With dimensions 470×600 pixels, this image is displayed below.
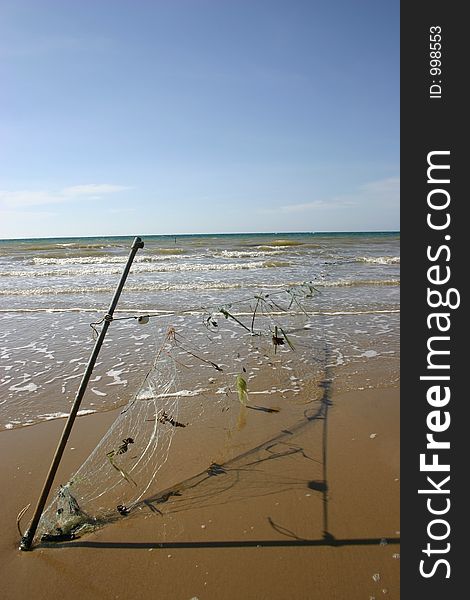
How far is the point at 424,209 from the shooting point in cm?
256

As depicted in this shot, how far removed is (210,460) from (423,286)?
2.57 metres

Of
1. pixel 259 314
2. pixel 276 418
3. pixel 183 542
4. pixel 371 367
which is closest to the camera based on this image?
pixel 183 542

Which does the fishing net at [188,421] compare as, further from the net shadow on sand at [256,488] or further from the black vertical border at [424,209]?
the black vertical border at [424,209]

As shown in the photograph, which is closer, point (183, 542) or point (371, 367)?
point (183, 542)

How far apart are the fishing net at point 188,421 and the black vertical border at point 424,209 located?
1991 millimetres

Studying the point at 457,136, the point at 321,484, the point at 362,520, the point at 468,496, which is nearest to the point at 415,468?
the point at 468,496

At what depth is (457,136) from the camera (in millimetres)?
2527

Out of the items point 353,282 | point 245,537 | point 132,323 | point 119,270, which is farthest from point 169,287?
point 245,537

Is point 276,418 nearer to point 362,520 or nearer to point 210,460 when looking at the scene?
point 210,460

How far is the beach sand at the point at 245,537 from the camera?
8.53ft

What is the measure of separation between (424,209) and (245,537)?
2.52 m

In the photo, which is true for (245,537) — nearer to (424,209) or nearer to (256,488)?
(256,488)

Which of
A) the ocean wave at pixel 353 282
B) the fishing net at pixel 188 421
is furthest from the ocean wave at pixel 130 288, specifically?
the fishing net at pixel 188 421

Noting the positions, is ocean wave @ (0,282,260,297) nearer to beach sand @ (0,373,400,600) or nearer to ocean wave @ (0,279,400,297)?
ocean wave @ (0,279,400,297)
